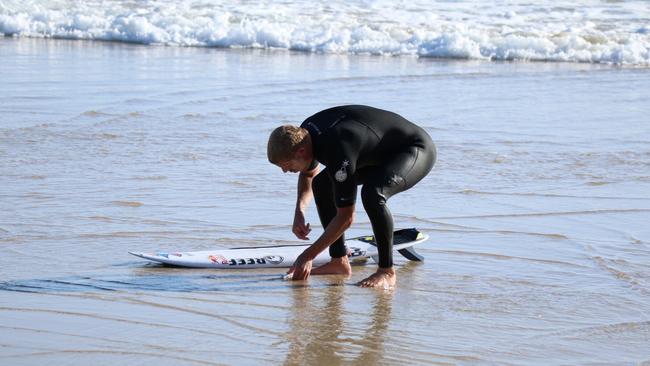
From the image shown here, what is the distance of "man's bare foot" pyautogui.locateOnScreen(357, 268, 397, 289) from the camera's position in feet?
19.6

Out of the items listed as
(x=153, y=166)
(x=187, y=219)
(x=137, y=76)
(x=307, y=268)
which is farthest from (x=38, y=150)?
(x=137, y=76)

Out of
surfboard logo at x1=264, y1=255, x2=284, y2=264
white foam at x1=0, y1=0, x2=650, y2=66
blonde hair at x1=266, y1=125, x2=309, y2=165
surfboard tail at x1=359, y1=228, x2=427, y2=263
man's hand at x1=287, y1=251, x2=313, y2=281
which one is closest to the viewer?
blonde hair at x1=266, y1=125, x2=309, y2=165

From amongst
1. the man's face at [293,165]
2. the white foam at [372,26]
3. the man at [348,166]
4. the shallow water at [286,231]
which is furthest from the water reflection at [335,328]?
the white foam at [372,26]

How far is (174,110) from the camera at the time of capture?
13.0 metres

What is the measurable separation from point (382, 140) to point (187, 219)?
2.10 m

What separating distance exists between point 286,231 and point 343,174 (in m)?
1.88

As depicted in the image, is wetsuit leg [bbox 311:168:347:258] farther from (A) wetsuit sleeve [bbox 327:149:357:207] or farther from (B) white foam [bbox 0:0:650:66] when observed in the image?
(B) white foam [bbox 0:0:650:66]

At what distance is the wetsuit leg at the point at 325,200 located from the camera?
610 cm

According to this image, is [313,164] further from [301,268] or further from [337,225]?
[301,268]

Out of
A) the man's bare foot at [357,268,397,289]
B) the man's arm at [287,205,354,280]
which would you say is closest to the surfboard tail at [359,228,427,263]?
the man's bare foot at [357,268,397,289]

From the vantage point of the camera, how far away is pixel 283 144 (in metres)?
5.41

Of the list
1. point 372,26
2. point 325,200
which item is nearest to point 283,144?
point 325,200

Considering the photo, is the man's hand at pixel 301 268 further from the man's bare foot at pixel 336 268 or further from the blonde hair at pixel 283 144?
the blonde hair at pixel 283 144

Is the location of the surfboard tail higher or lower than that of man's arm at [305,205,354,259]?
lower
